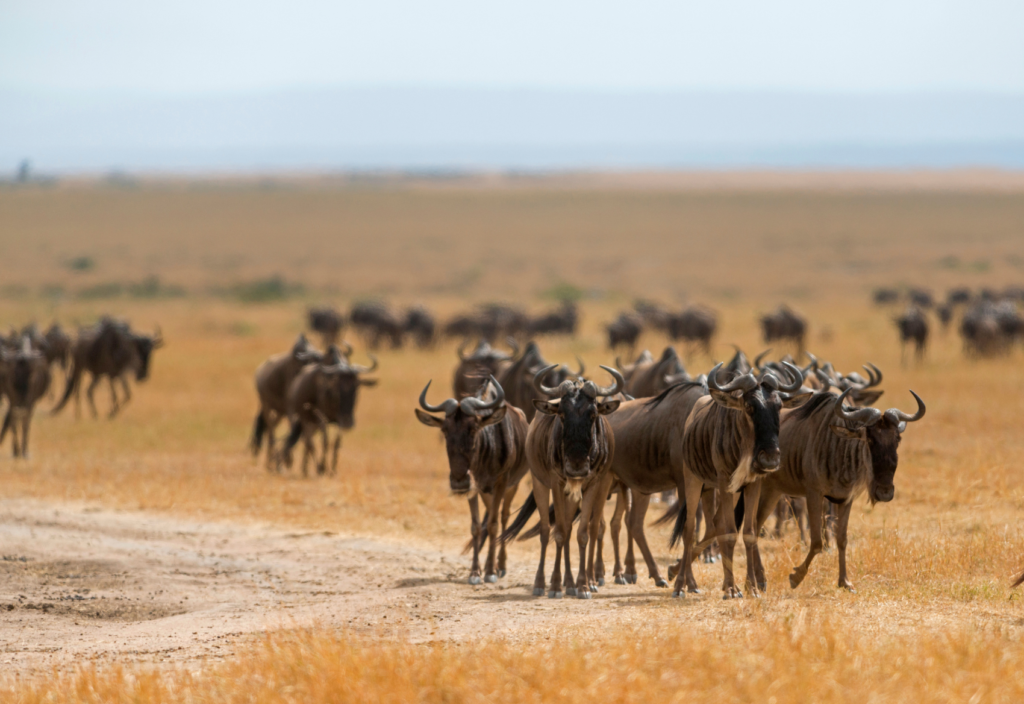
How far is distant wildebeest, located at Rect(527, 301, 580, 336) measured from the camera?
3809 centimetres

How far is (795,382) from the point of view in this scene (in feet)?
28.0

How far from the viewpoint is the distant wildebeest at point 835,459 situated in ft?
26.4

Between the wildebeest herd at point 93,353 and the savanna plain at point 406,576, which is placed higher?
the wildebeest herd at point 93,353

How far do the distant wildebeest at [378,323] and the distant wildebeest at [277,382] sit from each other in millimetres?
17919

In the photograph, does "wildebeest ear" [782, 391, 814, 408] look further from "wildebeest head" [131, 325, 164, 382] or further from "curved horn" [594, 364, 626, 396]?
"wildebeest head" [131, 325, 164, 382]

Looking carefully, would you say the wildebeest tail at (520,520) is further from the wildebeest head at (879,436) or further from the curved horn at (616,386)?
the wildebeest head at (879,436)

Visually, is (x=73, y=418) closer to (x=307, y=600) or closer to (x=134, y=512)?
(x=134, y=512)

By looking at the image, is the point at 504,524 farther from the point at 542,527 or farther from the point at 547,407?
the point at 547,407

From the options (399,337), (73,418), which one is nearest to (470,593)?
(73,418)

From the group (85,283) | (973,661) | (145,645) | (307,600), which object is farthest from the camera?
(85,283)

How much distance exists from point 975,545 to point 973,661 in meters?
3.92

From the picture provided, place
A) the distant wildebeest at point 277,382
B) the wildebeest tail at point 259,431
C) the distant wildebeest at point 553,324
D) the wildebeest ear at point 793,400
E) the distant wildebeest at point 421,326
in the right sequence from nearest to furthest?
the wildebeest ear at point 793,400
the distant wildebeest at point 277,382
the wildebeest tail at point 259,431
the distant wildebeest at point 421,326
the distant wildebeest at point 553,324

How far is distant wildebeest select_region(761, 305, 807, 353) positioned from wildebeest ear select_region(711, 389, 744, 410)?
2451cm

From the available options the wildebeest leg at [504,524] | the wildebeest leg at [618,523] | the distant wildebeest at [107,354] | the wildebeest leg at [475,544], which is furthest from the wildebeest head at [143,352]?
the wildebeest leg at [618,523]
